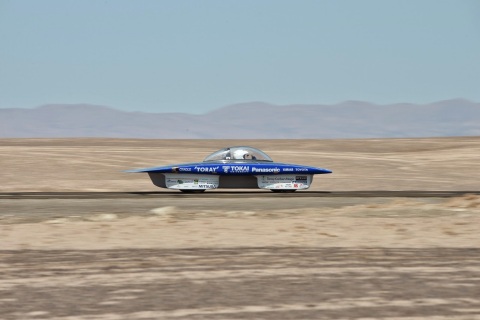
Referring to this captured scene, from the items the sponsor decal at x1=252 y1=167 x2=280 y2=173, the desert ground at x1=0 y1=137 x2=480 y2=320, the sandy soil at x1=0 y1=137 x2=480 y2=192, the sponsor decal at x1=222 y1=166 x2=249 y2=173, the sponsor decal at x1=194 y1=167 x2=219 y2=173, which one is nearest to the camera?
the desert ground at x1=0 y1=137 x2=480 y2=320

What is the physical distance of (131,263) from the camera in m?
12.4

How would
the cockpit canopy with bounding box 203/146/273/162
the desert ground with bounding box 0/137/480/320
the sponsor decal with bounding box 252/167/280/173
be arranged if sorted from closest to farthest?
1. the desert ground with bounding box 0/137/480/320
2. the sponsor decal with bounding box 252/167/280/173
3. the cockpit canopy with bounding box 203/146/273/162

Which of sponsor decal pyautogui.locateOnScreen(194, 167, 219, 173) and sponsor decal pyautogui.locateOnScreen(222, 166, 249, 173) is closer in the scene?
sponsor decal pyautogui.locateOnScreen(194, 167, 219, 173)

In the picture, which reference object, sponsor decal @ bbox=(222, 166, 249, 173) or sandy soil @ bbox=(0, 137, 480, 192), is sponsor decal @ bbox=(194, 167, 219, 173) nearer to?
sponsor decal @ bbox=(222, 166, 249, 173)

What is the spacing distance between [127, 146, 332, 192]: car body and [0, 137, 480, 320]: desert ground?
2860 millimetres

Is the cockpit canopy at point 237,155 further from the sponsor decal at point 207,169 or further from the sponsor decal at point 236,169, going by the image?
the sponsor decal at point 207,169

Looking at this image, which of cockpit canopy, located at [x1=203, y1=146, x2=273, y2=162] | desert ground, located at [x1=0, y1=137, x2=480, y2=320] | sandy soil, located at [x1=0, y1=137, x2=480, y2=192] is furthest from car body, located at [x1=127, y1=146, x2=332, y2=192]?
sandy soil, located at [x1=0, y1=137, x2=480, y2=192]

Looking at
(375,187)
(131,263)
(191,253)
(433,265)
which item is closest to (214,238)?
(191,253)

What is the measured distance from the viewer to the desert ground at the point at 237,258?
31.2 ft

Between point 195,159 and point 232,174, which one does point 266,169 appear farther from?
point 195,159

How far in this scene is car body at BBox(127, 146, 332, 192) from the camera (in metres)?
27.8

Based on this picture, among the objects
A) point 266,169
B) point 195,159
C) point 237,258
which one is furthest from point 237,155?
point 195,159

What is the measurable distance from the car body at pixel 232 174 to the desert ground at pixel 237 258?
286 cm

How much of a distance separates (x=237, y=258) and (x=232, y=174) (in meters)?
15.2
